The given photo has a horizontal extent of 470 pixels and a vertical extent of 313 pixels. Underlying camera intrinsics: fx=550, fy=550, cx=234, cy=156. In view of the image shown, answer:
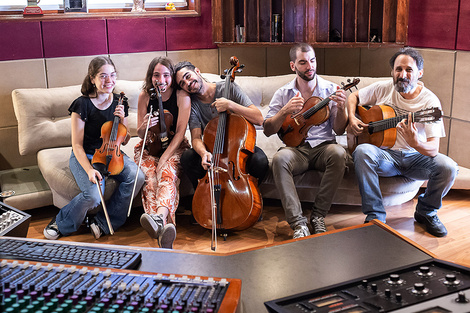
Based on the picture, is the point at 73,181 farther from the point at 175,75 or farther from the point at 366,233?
the point at 366,233

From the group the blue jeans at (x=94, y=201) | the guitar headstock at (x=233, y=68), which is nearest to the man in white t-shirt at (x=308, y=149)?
the guitar headstock at (x=233, y=68)

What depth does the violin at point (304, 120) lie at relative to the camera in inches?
135

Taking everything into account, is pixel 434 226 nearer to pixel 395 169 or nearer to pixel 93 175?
pixel 395 169

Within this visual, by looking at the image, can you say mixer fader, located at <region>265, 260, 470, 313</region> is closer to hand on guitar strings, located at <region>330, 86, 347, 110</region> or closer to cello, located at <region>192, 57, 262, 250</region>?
cello, located at <region>192, 57, 262, 250</region>

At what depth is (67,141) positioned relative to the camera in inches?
159

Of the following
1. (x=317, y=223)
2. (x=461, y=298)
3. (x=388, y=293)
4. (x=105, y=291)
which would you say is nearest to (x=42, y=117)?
(x=317, y=223)

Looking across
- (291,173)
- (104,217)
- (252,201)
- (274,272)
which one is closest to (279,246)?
(274,272)

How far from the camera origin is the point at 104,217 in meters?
3.49

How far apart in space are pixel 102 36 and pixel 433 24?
8.60 feet

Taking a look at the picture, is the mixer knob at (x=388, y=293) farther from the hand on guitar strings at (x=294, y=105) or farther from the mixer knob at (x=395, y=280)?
the hand on guitar strings at (x=294, y=105)

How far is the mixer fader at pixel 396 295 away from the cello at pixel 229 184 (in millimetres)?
1767

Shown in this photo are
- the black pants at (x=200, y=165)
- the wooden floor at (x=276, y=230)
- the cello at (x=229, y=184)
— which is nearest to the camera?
the cello at (x=229, y=184)

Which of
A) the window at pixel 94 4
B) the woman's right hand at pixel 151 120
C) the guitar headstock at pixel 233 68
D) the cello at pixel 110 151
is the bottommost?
the cello at pixel 110 151

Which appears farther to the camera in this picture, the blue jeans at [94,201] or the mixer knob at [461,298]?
the blue jeans at [94,201]
